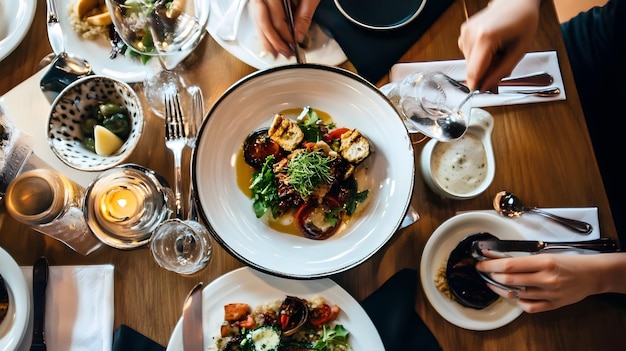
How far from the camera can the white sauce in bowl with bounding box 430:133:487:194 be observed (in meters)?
1.18

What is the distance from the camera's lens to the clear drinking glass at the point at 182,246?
109cm

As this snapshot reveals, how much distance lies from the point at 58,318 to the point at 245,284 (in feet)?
1.56

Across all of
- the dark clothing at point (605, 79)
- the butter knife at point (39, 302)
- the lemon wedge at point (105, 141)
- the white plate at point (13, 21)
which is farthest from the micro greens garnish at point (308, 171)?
the dark clothing at point (605, 79)

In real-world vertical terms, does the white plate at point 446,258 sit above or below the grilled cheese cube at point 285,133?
below

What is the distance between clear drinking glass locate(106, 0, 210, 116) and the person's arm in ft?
3.06

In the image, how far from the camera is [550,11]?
1.29 metres

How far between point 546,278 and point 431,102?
508mm

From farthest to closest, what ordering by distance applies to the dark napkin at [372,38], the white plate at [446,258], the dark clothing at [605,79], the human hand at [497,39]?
the dark clothing at [605,79] < the dark napkin at [372,38] < the white plate at [446,258] < the human hand at [497,39]

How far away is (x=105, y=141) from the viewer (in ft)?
3.70

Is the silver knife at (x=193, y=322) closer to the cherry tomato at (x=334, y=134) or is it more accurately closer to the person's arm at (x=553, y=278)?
the cherry tomato at (x=334, y=134)

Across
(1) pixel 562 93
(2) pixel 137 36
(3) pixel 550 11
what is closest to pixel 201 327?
(2) pixel 137 36

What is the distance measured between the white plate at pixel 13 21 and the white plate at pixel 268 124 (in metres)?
0.62

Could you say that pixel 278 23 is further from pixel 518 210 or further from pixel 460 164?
pixel 518 210

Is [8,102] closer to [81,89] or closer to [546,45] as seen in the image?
[81,89]
